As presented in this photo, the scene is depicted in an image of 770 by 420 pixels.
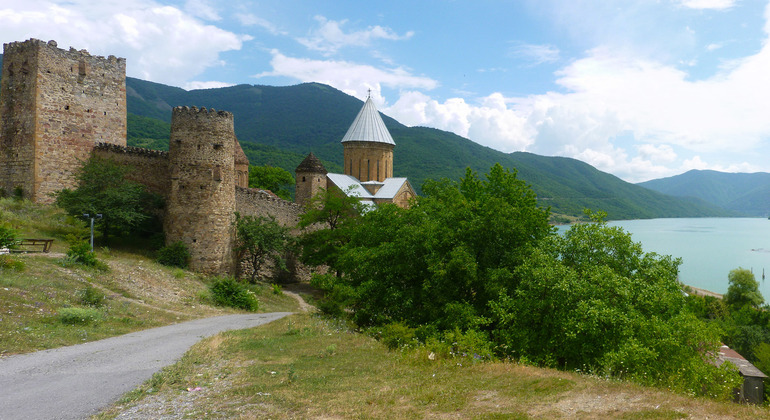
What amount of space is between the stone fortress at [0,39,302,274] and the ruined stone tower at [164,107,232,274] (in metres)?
0.03

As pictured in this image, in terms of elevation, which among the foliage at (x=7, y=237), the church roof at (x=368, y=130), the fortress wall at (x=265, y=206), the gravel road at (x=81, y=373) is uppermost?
the church roof at (x=368, y=130)

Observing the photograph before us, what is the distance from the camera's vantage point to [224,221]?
16906 mm

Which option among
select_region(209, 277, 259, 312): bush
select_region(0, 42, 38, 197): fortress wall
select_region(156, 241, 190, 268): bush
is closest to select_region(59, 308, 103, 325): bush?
select_region(209, 277, 259, 312): bush

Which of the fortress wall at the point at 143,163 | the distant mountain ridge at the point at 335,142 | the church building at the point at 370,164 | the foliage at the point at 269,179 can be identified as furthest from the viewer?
the distant mountain ridge at the point at 335,142

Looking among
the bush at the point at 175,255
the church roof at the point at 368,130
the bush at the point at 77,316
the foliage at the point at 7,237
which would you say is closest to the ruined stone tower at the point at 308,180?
the church roof at the point at 368,130

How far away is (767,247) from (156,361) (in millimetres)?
105225

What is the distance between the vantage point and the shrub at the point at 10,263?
1043 centimetres

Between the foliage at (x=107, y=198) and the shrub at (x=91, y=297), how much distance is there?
5222 mm

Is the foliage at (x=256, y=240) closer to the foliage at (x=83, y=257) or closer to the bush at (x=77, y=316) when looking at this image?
the foliage at (x=83, y=257)

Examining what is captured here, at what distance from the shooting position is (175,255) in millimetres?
15875

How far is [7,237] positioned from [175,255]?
4803 millimetres

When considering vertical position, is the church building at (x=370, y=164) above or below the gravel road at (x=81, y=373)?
above

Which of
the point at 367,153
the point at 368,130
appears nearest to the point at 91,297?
the point at 367,153

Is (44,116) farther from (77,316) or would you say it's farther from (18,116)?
(77,316)
